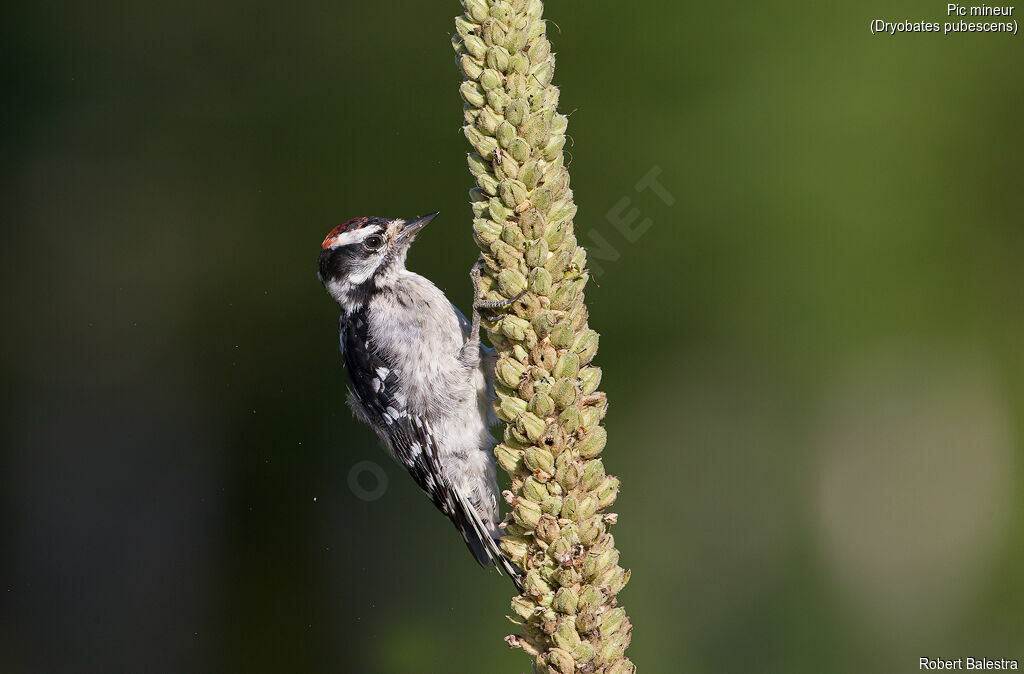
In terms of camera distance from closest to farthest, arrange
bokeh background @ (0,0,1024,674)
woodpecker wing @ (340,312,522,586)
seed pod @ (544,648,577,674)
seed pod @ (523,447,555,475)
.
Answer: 1. seed pod @ (544,648,577,674)
2. seed pod @ (523,447,555,475)
3. bokeh background @ (0,0,1024,674)
4. woodpecker wing @ (340,312,522,586)

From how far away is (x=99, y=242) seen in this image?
Answer: 4.75 meters

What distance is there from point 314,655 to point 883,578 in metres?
2.41

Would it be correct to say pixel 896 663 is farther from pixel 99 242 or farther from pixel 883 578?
pixel 99 242

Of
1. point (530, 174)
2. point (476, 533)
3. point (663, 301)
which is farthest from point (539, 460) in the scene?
point (476, 533)

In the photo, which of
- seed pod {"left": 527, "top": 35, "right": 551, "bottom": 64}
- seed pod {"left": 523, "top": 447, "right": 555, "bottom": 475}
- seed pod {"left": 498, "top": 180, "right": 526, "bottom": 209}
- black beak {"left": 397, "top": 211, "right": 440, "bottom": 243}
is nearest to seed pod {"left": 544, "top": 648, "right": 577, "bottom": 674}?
seed pod {"left": 523, "top": 447, "right": 555, "bottom": 475}

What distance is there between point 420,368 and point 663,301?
1.00m

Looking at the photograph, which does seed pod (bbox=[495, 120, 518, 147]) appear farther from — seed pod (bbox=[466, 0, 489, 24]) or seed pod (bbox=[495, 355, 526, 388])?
seed pod (bbox=[495, 355, 526, 388])

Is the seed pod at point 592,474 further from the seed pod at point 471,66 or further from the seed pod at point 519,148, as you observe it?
the seed pod at point 471,66

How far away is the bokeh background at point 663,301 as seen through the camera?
118 inches

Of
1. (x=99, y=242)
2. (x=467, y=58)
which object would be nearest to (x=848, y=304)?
(x=467, y=58)

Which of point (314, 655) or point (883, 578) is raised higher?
point (883, 578)

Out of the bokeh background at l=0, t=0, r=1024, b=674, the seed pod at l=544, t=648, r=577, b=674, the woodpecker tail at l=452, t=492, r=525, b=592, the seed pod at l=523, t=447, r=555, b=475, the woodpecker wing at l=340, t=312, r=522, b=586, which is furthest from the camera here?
the woodpecker wing at l=340, t=312, r=522, b=586

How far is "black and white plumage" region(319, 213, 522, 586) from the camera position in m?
3.42

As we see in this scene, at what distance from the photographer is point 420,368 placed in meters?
3.52
